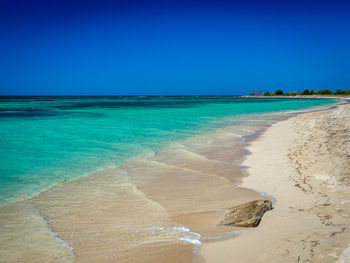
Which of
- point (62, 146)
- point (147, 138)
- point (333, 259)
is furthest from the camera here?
point (147, 138)

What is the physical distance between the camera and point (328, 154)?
7.56 meters

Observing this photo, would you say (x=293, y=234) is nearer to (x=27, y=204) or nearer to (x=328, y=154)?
(x=27, y=204)

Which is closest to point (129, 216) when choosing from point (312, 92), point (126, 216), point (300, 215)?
point (126, 216)

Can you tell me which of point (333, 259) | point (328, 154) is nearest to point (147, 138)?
point (328, 154)

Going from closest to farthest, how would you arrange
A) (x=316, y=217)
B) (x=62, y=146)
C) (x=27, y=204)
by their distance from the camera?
(x=316, y=217) < (x=27, y=204) < (x=62, y=146)

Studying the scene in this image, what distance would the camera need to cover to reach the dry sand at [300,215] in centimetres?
300

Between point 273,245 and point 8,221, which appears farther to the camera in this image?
point 8,221

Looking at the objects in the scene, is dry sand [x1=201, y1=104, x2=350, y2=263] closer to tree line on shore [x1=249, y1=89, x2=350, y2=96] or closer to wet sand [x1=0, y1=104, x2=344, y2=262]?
wet sand [x1=0, y1=104, x2=344, y2=262]

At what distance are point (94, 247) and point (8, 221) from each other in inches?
73.0

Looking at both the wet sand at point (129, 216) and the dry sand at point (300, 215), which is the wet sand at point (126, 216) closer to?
the wet sand at point (129, 216)

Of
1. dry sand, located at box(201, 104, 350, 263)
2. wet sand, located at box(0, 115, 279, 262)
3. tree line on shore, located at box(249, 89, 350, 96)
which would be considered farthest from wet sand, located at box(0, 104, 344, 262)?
tree line on shore, located at box(249, 89, 350, 96)

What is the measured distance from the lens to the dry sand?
3004mm

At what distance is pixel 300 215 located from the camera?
4.02 metres

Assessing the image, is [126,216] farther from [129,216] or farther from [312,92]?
[312,92]
